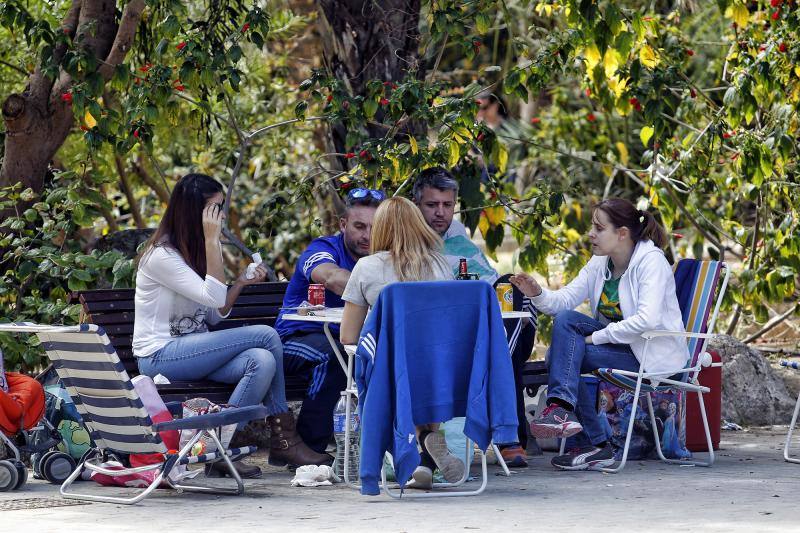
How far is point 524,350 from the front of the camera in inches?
258

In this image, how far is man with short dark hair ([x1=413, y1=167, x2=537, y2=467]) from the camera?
643 cm

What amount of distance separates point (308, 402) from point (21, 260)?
2.20m

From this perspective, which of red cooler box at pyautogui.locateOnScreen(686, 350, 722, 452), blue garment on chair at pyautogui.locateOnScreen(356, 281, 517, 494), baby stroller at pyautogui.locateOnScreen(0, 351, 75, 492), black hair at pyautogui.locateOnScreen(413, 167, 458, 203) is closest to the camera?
blue garment on chair at pyautogui.locateOnScreen(356, 281, 517, 494)

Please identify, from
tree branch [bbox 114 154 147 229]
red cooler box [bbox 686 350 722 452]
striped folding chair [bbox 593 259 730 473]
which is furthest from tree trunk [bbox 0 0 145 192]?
red cooler box [bbox 686 350 722 452]

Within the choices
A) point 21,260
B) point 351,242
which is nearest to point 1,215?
point 21,260

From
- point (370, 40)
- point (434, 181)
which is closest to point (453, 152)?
point (434, 181)

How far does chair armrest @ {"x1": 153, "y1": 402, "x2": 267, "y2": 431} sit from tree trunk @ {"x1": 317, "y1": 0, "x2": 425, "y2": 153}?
9.66 ft

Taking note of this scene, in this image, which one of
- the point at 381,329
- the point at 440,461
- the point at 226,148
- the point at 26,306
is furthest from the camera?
the point at 226,148

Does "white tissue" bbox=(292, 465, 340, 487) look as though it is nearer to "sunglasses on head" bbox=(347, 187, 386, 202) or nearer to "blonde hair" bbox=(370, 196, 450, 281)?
"blonde hair" bbox=(370, 196, 450, 281)

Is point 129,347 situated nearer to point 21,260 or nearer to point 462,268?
point 21,260

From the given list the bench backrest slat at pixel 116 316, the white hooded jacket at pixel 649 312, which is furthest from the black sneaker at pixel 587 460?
the bench backrest slat at pixel 116 316

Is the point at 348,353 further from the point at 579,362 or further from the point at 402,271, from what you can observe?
the point at 579,362

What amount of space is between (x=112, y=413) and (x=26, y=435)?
Result: 0.92m

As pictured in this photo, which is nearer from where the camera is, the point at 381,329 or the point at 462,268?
the point at 381,329
